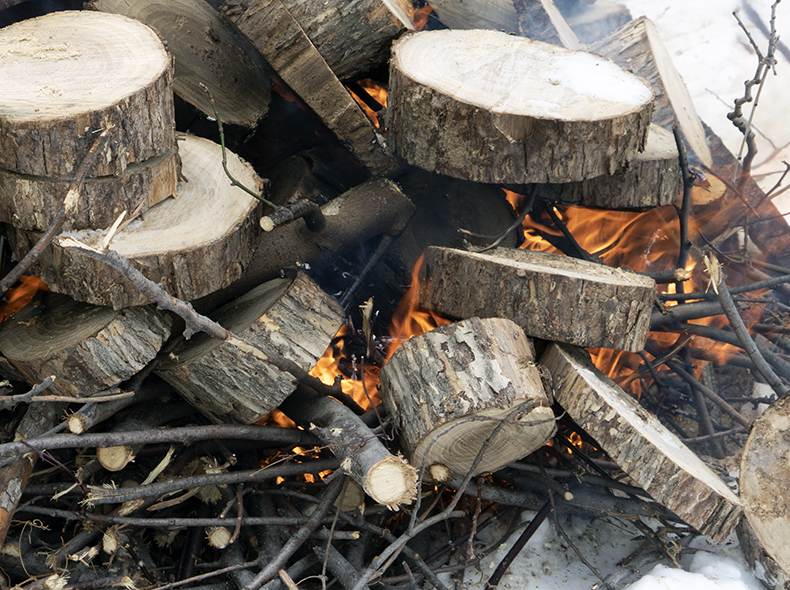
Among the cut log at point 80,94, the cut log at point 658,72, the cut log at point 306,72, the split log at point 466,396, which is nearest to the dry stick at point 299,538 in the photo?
the split log at point 466,396

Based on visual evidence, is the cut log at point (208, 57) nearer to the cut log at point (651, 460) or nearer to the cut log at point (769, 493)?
the cut log at point (651, 460)

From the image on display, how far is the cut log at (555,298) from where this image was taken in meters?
2.19

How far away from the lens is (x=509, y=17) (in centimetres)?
345

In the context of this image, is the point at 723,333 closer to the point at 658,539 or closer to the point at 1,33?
the point at 658,539

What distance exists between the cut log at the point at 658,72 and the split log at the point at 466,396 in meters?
2.00

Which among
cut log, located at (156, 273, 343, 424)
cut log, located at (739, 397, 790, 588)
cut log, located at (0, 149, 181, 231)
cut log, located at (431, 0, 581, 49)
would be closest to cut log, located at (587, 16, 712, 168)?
cut log, located at (431, 0, 581, 49)

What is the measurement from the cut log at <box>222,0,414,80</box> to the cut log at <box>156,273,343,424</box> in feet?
3.53

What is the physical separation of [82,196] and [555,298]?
1.64 metres

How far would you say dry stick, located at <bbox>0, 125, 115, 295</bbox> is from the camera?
1460 mm

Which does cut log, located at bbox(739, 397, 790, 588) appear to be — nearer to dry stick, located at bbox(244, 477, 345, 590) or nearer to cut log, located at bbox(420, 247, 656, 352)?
cut log, located at bbox(420, 247, 656, 352)

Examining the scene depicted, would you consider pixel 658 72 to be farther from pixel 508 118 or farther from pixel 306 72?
pixel 306 72

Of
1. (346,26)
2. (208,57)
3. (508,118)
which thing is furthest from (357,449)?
(208,57)

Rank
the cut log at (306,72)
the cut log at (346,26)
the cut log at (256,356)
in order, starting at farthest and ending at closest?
the cut log at (346,26) → the cut log at (306,72) → the cut log at (256,356)

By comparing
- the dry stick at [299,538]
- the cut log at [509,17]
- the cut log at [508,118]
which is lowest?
the dry stick at [299,538]
